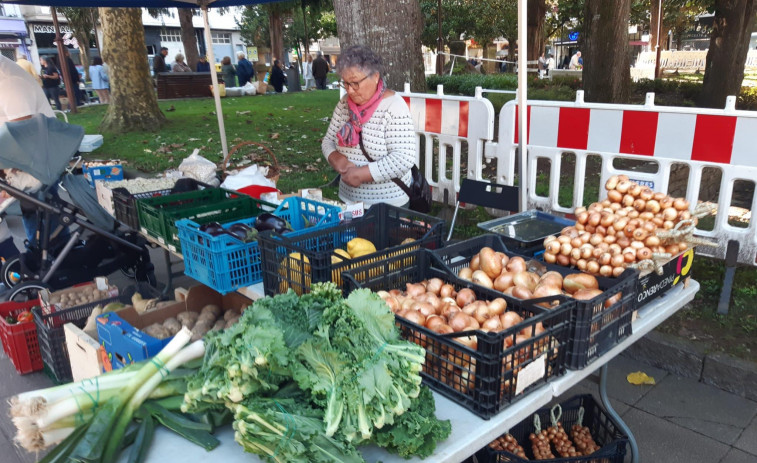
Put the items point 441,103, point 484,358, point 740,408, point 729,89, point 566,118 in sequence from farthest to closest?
point 729,89, point 441,103, point 566,118, point 740,408, point 484,358

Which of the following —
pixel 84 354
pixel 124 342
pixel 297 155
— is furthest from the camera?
pixel 297 155

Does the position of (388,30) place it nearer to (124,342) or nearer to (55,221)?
(55,221)

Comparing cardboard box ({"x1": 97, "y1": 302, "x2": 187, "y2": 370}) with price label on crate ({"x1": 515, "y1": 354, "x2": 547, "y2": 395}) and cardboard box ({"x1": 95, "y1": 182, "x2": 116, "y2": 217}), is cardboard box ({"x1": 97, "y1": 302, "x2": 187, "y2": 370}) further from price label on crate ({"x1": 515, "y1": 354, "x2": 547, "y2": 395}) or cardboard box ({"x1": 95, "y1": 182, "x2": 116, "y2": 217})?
cardboard box ({"x1": 95, "y1": 182, "x2": 116, "y2": 217})

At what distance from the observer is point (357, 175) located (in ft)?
11.6

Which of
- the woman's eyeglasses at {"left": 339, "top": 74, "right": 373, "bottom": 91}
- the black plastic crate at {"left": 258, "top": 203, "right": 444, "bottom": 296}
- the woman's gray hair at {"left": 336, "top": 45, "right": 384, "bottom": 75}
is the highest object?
the woman's gray hair at {"left": 336, "top": 45, "right": 384, "bottom": 75}

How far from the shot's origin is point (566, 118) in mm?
4250

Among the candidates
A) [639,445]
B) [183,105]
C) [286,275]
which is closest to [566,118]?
[639,445]

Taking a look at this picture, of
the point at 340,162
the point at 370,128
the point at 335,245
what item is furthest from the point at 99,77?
the point at 335,245

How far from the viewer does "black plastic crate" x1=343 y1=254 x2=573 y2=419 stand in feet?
5.46

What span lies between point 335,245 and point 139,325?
1.31 metres

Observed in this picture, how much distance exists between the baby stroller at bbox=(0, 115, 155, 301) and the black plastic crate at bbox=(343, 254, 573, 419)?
10.3 feet

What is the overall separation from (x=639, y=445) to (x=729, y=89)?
35.3 ft

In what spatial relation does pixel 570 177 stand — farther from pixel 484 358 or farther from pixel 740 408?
pixel 484 358

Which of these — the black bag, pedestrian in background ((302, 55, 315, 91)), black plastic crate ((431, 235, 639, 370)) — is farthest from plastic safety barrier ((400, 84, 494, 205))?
pedestrian in background ((302, 55, 315, 91))
